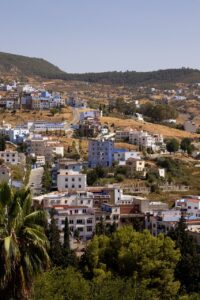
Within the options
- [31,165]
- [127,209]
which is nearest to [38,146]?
[31,165]

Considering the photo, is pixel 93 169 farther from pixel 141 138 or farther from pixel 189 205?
pixel 141 138

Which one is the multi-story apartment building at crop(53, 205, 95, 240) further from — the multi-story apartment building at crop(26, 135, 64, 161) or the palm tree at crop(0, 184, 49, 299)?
the palm tree at crop(0, 184, 49, 299)

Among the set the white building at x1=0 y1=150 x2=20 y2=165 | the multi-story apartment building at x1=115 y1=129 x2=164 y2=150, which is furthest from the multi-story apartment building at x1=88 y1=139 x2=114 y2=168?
the multi-story apartment building at x1=115 y1=129 x2=164 y2=150

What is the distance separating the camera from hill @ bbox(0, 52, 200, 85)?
108 metres

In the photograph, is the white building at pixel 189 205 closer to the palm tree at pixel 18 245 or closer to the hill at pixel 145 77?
the palm tree at pixel 18 245

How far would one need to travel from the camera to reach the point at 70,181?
104 ft

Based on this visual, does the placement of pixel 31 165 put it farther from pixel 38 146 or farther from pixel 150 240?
pixel 150 240

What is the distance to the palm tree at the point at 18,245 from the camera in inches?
217

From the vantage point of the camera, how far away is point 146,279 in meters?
14.3

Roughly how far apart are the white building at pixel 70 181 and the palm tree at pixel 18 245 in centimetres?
2573

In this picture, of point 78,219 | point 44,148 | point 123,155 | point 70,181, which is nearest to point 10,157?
point 44,148

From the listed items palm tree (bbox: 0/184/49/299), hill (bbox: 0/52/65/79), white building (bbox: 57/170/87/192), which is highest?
palm tree (bbox: 0/184/49/299)

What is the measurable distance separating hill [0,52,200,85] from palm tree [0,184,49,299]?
99798mm

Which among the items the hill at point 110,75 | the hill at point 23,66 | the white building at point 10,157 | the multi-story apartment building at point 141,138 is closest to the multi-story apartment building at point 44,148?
the white building at point 10,157
